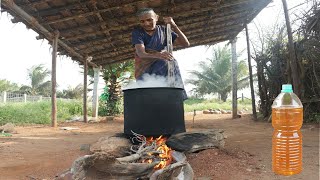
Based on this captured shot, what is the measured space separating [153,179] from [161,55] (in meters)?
1.54

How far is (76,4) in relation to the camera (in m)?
6.49

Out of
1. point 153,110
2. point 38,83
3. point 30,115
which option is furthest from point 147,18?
point 38,83

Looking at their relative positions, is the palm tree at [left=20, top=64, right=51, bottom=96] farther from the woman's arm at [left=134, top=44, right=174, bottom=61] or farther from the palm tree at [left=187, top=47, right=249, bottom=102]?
the woman's arm at [left=134, top=44, right=174, bottom=61]

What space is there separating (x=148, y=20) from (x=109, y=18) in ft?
14.7

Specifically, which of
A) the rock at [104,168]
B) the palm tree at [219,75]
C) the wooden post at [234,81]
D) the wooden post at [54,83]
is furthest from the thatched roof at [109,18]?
the palm tree at [219,75]

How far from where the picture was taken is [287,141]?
7.61 ft

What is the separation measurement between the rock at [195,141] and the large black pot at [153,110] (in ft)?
0.36

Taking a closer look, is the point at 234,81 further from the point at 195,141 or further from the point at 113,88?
the point at 195,141

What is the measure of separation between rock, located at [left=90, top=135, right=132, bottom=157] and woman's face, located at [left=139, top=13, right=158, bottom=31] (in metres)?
1.27

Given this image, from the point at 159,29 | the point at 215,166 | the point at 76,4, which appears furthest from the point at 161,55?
the point at 76,4

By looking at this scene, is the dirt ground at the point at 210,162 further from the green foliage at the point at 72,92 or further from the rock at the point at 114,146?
the green foliage at the point at 72,92

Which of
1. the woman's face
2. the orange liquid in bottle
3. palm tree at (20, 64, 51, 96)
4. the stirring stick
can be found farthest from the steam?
palm tree at (20, 64, 51, 96)

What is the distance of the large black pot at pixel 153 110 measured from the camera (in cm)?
309

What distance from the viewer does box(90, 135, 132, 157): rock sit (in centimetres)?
308
